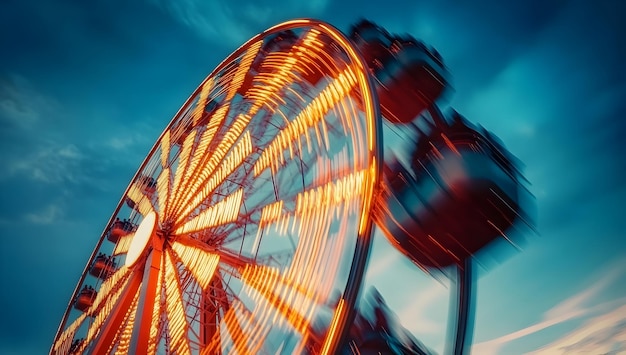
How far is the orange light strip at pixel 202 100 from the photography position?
8398mm

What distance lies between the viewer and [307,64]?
5836 mm

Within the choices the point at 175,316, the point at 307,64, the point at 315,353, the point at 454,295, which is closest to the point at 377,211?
the point at 315,353

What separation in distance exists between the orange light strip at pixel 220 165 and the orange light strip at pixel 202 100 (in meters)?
1.64

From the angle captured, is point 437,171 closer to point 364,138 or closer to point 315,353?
point 364,138

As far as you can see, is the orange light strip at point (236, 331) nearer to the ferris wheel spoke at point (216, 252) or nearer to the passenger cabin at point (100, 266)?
the ferris wheel spoke at point (216, 252)

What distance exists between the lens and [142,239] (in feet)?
23.5

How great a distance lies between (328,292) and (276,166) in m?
2.32

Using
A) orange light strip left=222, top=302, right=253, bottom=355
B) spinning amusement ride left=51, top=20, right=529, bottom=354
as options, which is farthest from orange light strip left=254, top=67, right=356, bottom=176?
orange light strip left=222, top=302, right=253, bottom=355

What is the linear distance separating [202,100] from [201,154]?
1658mm

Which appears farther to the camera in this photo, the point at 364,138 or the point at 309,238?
the point at 309,238

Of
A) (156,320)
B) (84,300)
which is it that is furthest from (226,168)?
(84,300)

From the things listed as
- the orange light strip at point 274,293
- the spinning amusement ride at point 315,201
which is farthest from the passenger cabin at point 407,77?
the orange light strip at point 274,293

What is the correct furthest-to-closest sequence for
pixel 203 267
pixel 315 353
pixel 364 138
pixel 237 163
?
pixel 237 163, pixel 203 267, pixel 364 138, pixel 315 353

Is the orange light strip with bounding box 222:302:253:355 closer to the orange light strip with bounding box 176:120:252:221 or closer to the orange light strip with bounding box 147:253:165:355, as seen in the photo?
the orange light strip with bounding box 147:253:165:355
